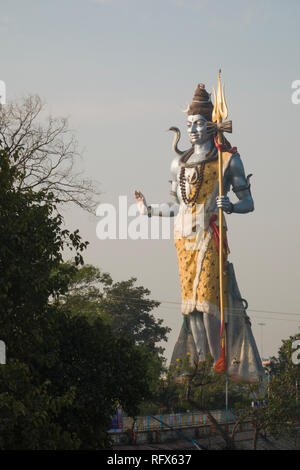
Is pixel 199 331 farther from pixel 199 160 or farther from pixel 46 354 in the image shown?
pixel 46 354

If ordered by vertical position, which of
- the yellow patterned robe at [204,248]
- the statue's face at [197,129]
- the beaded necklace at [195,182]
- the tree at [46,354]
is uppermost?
the statue's face at [197,129]

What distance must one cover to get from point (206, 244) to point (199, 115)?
18.0ft

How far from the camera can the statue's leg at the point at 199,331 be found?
121ft

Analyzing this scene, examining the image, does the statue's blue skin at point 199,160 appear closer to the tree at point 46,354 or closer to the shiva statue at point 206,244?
the shiva statue at point 206,244

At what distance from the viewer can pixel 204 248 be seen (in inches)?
1443

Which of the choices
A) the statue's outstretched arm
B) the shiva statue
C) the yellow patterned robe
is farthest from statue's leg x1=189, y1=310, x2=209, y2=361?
the statue's outstretched arm

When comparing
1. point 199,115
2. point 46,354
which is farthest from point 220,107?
point 46,354

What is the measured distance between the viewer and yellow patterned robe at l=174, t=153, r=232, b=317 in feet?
120

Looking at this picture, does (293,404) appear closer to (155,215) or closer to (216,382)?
(216,382)

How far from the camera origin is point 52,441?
11.4 metres

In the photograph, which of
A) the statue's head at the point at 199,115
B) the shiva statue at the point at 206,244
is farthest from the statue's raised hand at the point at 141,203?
the statue's head at the point at 199,115

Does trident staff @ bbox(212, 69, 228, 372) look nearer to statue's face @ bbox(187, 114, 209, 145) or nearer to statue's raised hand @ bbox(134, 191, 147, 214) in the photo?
statue's face @ bbox(187, 114, 209, 145)

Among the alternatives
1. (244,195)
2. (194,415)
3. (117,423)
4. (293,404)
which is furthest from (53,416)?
(244,195)

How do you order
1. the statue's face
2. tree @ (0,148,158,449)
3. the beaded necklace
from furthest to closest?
the statue's face, the beaded necklace, tree @ (0,148,158,449)
